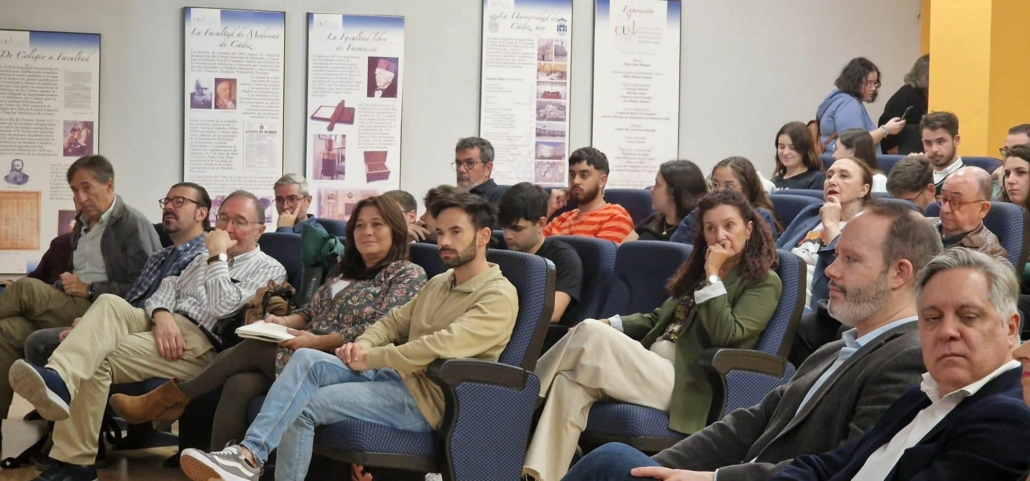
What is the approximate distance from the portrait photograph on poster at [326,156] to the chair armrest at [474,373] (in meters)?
4.19

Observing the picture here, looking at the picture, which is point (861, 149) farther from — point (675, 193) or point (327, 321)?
point (327, 321)

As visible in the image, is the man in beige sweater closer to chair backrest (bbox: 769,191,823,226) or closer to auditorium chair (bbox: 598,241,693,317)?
auditorium chair (bbox: 598,241,693,317)

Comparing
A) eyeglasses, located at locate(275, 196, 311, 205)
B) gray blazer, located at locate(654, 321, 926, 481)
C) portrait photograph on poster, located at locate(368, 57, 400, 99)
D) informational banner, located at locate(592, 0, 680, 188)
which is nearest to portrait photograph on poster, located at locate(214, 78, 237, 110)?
portrait photograph on poster, located at locate(368, 57, 400, 99)

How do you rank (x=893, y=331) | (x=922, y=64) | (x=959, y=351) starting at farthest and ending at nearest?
(x=922, y=64), (x=893, y=331), (x=959, y=351)

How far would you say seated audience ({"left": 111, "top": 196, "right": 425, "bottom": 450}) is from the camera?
394cm

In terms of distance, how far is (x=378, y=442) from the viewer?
3.42 meters

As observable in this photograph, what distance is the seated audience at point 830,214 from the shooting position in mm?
4293

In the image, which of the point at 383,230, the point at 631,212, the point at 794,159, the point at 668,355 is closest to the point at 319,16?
the point at 631,212

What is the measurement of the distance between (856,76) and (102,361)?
4.60 m

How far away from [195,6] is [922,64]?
448 cm

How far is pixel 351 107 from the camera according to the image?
7.50 metres

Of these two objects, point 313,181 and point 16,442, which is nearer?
point 16,442

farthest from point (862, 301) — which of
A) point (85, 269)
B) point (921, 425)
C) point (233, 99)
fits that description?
point (233, 99)

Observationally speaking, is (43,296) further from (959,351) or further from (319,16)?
(959,351)
